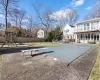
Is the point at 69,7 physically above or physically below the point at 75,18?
above

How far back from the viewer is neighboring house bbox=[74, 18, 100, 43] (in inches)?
1034

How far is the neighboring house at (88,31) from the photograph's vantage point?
26.3 m

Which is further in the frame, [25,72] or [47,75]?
[25,72]

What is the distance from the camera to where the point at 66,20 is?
168 feet

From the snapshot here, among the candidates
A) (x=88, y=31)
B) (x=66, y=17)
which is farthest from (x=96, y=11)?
(x=66, y=17)

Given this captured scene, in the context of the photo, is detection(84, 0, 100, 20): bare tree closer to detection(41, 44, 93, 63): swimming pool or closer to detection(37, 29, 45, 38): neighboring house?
detection(41, 44, 93, 63): swimming pool

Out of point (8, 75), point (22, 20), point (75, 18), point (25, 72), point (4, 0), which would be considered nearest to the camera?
point (8, 75)

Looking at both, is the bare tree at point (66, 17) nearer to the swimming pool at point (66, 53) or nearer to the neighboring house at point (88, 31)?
the neighboring house at point (88, 31)

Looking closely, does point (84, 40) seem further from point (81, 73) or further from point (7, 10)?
point (81, 73)

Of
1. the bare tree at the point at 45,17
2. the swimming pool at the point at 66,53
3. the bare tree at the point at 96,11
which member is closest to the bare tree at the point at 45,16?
the bare tree at the point at 45,17

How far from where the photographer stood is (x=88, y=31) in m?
27.2

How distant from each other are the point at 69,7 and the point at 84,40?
85.4 ft

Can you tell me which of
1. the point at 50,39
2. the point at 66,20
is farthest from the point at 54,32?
the point at 66,20

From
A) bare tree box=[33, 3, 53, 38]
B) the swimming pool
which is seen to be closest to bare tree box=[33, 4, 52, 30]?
bare tree box=[33, 3, 53, 38]
